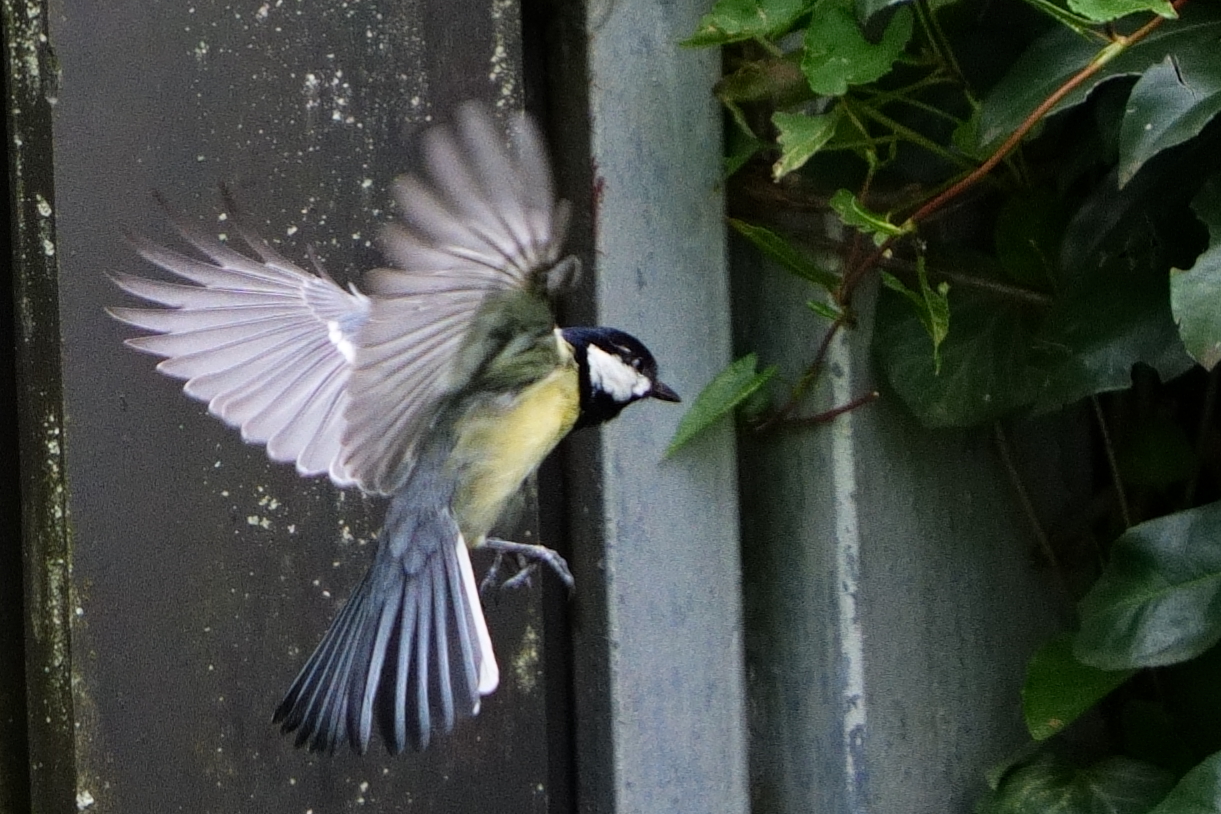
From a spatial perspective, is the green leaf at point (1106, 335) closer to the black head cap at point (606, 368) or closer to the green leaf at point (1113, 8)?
the green leaf at point (1113, 8)

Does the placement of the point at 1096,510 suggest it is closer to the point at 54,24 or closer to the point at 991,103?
the point at 991,103

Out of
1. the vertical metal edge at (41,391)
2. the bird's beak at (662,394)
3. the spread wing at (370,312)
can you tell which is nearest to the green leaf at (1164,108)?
the bird's beak at (662,394)

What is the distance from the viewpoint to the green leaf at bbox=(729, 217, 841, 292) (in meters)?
1.69

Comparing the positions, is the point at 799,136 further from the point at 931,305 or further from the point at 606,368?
the point at 606,368

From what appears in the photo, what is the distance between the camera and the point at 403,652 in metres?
1.37

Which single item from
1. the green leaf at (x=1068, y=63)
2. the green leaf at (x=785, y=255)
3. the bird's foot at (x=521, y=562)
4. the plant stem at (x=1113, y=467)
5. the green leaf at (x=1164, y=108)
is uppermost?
the green leaf at (x=1068, y=63)

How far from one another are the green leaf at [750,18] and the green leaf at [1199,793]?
0.76m

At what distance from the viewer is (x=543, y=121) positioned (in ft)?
5.63

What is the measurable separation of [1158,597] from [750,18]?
0.65 metres

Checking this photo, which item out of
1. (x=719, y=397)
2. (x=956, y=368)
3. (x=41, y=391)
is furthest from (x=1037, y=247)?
(x=41, y=391)

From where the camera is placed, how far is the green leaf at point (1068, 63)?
4.87 feet

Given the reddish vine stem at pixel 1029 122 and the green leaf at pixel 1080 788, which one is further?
the green leaf at pixel 1080 788

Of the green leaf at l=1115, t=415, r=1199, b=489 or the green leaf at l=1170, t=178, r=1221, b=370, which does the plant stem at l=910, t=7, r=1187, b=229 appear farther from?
the green leaf at l=1115, t=415, r=1199, b=489

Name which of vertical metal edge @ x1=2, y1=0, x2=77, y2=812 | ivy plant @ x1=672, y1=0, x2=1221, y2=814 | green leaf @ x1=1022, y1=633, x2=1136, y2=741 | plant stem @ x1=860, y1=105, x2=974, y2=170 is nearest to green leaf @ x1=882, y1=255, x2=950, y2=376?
ivy plant @ x1=672, y1=0, x2=1221, y2=814
